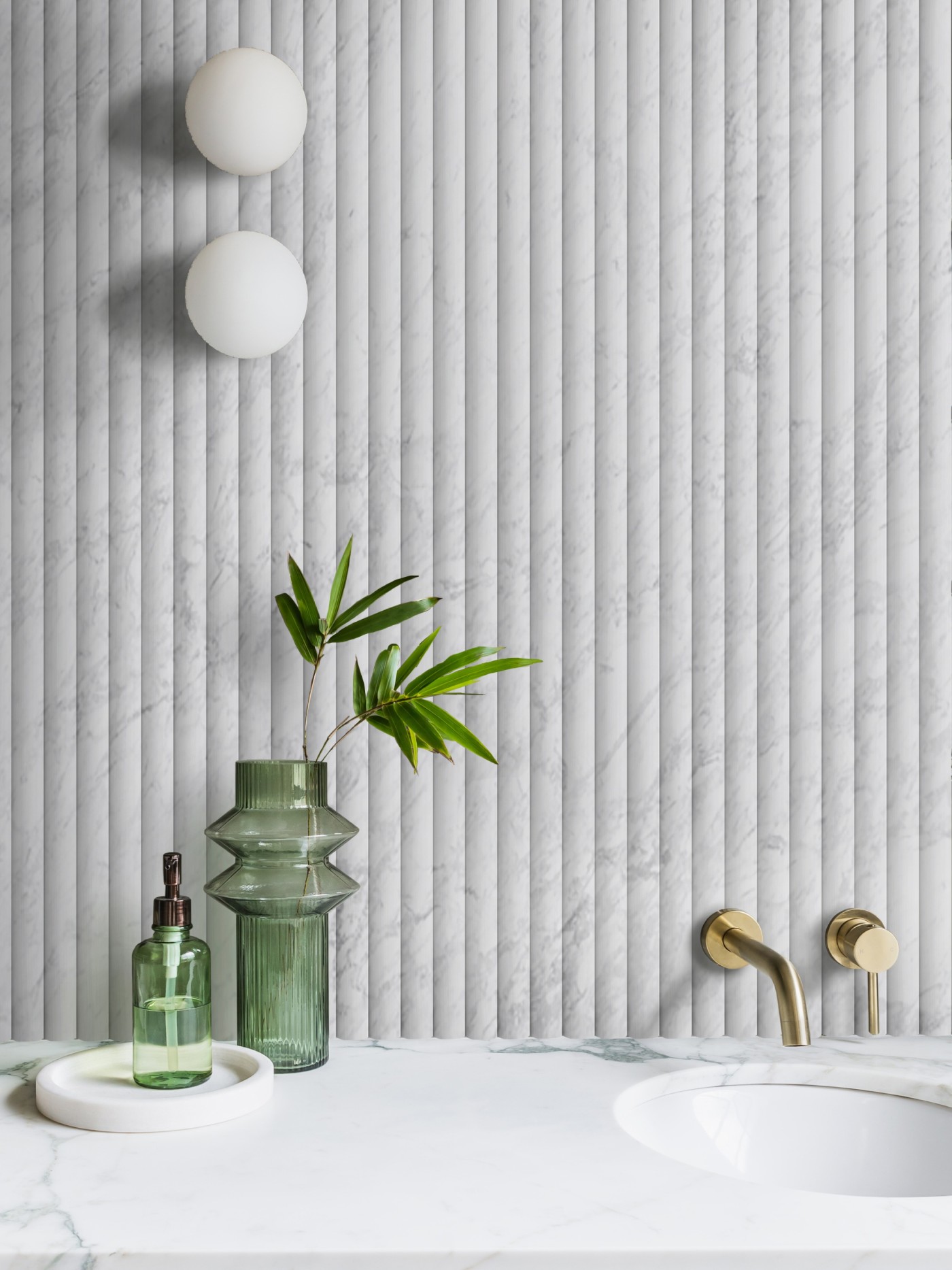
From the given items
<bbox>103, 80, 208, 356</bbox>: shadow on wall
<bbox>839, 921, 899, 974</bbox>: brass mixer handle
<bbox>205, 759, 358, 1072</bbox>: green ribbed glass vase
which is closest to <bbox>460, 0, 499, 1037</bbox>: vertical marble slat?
<bbox>205, 759, 358, 1072</bbox>: green ribbed glass vase

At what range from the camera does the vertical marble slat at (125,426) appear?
3.80 ft

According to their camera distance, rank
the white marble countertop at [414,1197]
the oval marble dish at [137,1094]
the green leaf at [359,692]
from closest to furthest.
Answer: the white marble countertop at [414,1197] < the oval marble dish at [137,1094] < the green leaf at [359,692]

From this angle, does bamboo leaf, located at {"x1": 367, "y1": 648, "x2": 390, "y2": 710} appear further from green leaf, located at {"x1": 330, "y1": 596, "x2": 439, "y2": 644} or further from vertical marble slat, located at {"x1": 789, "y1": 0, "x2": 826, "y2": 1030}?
vertical marble slat, located at {"x1": 789, "y1": 0, "x2": 826, "y2": 1030}

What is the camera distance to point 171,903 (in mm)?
956

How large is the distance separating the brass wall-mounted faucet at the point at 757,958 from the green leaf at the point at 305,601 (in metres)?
0.56

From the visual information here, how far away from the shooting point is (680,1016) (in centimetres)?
118

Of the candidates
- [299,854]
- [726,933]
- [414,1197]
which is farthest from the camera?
[726,933]

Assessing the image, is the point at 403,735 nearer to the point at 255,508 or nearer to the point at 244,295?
the point at 255,508

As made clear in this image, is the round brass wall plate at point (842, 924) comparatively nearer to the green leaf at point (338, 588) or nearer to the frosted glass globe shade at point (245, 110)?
the green leaf at point (338, 588)

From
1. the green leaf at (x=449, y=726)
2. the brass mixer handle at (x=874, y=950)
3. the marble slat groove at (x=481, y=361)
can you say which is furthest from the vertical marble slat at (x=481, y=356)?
the brass mixer handle at (x=874, y=950)

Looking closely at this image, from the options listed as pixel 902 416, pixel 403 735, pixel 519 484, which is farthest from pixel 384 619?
pixel 902 416

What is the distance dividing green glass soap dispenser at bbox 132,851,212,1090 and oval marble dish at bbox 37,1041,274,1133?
2 cm

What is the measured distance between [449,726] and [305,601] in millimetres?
205

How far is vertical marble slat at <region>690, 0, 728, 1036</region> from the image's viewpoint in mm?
1195
